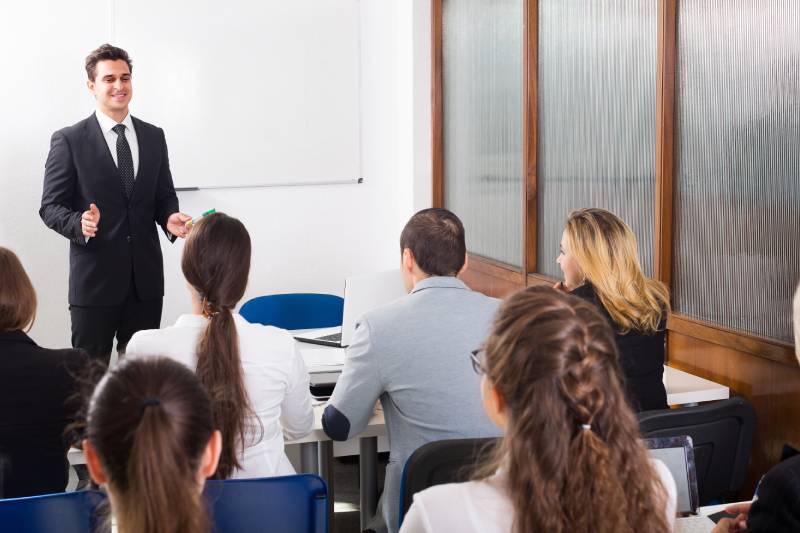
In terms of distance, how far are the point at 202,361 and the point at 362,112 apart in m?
3.60

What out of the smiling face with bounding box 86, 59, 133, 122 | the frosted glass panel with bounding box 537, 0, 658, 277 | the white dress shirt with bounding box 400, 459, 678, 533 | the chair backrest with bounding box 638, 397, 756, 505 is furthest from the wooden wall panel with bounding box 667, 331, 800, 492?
the smiling face with bounding box 86, 59, 133, 122

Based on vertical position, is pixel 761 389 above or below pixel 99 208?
below

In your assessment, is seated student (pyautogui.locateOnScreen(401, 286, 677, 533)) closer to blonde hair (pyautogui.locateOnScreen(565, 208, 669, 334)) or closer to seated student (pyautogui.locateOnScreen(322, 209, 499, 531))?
seated student (pyautogui.locateOnScreen(322, 209, 499, 531))

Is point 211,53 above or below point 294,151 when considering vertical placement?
above

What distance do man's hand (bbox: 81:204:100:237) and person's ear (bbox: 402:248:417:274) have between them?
1765 millimetres

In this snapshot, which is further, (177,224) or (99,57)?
(99,57)

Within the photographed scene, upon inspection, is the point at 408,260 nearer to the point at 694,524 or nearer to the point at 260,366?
the point at 260,366

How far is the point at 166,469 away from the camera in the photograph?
1221 mm

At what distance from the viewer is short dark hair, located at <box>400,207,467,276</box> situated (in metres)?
2.57

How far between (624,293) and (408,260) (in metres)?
0.67

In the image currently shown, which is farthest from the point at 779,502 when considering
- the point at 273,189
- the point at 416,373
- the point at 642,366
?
the point at 273,189

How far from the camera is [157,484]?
1.21 meters

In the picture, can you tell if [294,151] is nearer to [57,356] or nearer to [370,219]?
[370,219]

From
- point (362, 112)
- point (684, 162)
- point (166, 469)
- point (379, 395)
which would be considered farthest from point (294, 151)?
point (166, 469)
